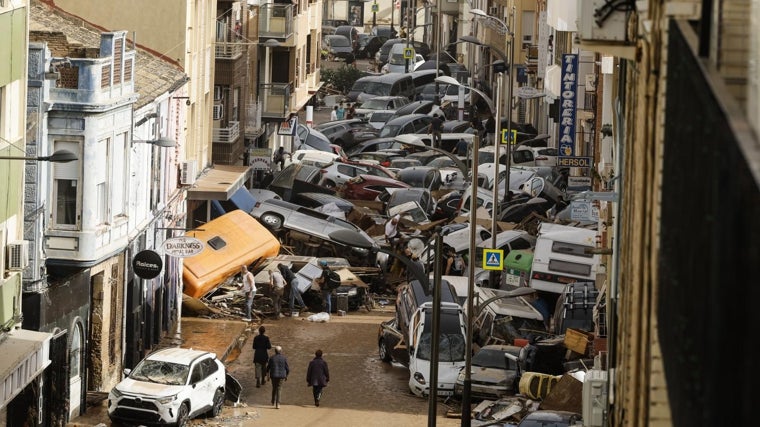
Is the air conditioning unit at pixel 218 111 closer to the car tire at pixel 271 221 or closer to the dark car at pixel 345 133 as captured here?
the car tire at pixel 271 221

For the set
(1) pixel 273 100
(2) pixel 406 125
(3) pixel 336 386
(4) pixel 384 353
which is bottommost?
(3) pixel 336 386

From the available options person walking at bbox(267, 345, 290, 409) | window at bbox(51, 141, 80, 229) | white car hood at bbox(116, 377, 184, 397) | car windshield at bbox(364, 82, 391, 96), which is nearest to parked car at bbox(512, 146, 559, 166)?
car windshield at bbox(364, 82, 391, 96)

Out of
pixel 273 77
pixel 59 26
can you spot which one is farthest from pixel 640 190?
pixel 273 77

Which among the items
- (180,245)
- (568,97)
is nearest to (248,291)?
(180,245)

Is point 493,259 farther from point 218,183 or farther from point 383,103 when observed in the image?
point 383,103

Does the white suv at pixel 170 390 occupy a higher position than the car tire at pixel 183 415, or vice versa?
the white suv at pixel 170 390

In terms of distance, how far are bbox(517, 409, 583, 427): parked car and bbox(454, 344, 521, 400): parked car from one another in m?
5.53

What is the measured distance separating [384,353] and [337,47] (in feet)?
279

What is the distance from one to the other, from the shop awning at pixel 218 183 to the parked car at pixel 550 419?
57.0ft

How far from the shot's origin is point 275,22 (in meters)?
60.1

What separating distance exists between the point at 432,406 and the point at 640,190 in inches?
602

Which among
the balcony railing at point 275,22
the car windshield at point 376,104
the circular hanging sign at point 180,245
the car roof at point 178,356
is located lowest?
the car roof at point 178,356

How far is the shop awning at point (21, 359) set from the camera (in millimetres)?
23094

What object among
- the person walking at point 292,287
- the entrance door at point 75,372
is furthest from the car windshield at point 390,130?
the entrance door at point 75,372
